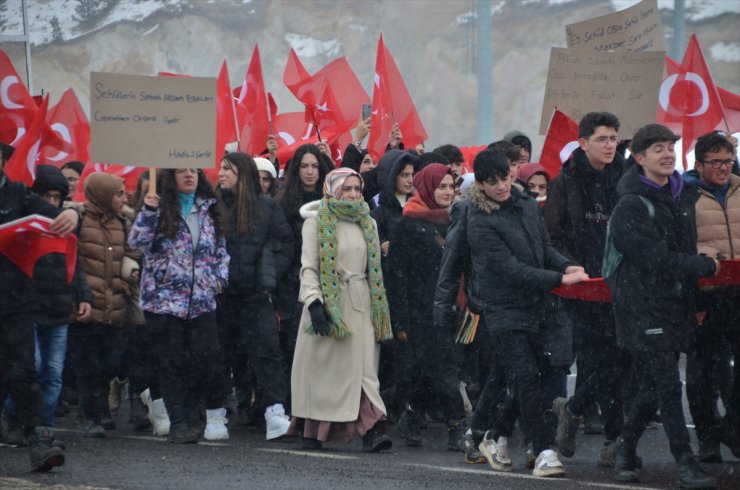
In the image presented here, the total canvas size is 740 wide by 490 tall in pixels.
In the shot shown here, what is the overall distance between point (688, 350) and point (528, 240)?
0.99 metres

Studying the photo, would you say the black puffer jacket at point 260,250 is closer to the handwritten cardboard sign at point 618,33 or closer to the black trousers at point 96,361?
the black trousers at point 96,361

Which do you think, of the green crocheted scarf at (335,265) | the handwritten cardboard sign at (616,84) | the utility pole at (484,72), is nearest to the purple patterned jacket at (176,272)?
the green crocheted scarf at (335,265)

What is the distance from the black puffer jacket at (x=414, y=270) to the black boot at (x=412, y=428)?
54cm

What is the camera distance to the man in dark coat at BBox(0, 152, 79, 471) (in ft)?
24.3

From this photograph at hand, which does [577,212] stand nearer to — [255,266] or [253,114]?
[255,266]

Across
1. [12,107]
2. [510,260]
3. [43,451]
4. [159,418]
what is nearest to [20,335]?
[43,451]

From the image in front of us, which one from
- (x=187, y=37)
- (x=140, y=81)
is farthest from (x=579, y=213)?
(x=187, y=37)

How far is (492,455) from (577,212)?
1.53 metres

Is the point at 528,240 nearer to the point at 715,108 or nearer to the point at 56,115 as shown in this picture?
the point at 715,108

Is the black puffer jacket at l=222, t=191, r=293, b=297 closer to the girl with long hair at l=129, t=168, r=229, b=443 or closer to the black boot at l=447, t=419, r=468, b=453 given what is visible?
the girl with long hair at l=129, t=168, r=229, b=443

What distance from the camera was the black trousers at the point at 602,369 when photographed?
782 centimetres

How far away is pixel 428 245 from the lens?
356 inches

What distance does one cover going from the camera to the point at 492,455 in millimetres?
7699

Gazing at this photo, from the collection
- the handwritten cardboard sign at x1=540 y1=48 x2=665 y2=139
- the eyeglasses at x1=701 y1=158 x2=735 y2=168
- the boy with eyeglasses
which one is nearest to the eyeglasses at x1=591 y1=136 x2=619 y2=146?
the boy with eyeglasses
